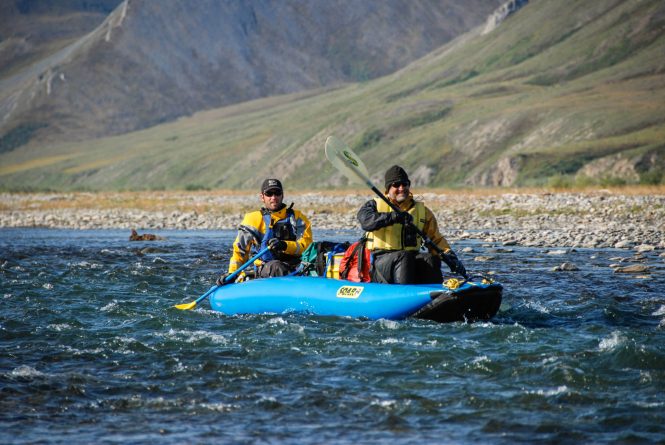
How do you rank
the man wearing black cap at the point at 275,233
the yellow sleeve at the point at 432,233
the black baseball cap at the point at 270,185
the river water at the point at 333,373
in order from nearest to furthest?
the river water at the point at 333,373 → the yellow sleeve at the point at 432,233 → the black baseball cap at the point at 270,185 → the man wearing black cap at the point at 275,233

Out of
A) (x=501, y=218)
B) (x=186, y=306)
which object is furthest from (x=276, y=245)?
(x=501, y=218)

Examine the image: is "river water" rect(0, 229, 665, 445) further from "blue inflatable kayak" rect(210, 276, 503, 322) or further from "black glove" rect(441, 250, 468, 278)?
"black glove" rect(441, 250, 468, 278)

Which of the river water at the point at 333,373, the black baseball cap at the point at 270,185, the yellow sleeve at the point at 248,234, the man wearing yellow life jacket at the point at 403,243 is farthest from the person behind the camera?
the yellow sleeve at the point at 248,234

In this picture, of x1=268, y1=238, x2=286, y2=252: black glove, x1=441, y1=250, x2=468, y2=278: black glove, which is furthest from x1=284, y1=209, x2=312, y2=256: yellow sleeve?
x1=441, y1=250, x2=468, y2=278: black glove

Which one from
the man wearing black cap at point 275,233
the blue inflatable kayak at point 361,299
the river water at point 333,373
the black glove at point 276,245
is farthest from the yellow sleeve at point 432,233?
the black glove at point 276,245

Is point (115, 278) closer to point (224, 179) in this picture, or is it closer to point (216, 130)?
point (224, 179)

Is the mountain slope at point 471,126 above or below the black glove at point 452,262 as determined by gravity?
above

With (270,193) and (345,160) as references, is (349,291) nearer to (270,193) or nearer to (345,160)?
(270,193)

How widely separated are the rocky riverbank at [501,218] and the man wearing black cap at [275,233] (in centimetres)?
1078

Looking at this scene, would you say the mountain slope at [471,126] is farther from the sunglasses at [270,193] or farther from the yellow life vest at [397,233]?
the yellow life vest at [397,233]

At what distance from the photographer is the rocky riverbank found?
25594mm

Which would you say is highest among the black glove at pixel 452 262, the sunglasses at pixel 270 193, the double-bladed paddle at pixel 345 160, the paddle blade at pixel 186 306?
the double-bladed paddle at pixel 345 160

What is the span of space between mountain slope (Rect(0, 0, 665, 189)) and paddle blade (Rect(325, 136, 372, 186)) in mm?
44447

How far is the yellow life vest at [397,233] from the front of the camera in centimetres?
1312
